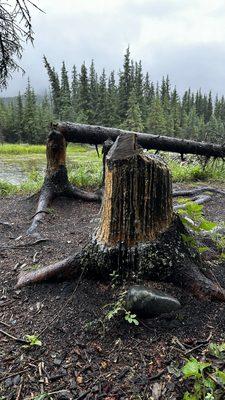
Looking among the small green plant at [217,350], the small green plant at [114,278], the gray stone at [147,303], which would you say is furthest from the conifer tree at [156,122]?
the small green plant at [217,350]

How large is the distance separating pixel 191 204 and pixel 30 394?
7.83ft

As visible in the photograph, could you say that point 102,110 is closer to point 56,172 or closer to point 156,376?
point 56,172

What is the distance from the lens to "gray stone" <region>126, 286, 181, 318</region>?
3271 mm

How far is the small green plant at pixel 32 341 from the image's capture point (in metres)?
3.14

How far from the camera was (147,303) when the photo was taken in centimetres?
328

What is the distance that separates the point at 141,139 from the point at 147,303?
7007 mm

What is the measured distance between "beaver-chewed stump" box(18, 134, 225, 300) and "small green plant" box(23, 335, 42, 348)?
0.83 metres

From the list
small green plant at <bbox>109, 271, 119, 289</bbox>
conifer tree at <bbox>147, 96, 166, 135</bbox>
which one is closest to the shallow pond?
small green plant at <bbox>109, 271, 119, 289</bbox>

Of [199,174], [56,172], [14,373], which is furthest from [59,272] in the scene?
[199,174]

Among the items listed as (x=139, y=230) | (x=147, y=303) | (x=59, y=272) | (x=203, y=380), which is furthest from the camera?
(x=59, y=272)

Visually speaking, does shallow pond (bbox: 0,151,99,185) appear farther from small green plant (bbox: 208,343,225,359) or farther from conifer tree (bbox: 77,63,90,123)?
conifer tree (bbox: 77,63,90,123)

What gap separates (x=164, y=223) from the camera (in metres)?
3.73

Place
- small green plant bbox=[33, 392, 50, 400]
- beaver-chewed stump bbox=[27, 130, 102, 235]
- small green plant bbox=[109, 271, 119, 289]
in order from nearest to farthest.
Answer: small green plant bbox=[33, 392, 50, 400] < small green plant bbox=[109, 271, 119, 289] < beaver-chewed stump bbox=[27, 130, 102, 235]

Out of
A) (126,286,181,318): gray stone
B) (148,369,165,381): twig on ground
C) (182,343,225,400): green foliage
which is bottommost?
(148,369,165,381): twig on ground
